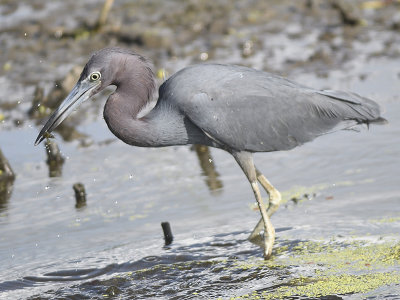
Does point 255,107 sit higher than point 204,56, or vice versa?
point 204,56

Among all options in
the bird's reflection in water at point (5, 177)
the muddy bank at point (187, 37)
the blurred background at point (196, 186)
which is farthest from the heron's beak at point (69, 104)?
the muddy bank at point (187, 37)

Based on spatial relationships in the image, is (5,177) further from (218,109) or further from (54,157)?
(218,109)

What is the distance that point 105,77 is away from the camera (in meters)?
6.34

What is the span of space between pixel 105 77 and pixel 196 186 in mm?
1823

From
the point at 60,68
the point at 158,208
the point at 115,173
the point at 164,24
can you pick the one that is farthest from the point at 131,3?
the point at 158,208

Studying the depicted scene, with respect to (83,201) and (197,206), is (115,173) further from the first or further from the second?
(197,206)

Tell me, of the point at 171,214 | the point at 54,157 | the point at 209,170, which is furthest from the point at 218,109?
the point at 54,157

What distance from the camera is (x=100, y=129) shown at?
9500 millimetres

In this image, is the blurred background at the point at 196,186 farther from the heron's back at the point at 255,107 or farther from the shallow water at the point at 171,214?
the heron's back at the point at 255,107

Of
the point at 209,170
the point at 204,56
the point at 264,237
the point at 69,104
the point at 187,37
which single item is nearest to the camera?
the point at 69,104

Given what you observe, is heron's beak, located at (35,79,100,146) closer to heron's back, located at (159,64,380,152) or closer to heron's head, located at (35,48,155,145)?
heron's head, located at (35,48,155,145)

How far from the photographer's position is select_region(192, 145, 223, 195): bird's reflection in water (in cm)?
773

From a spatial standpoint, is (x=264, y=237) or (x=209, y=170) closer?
(x=264, y=237)

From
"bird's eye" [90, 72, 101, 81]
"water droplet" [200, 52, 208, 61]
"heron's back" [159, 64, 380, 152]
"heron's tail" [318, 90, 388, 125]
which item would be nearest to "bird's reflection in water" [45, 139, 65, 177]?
"heron's back" [159, 64, 380, 152]
